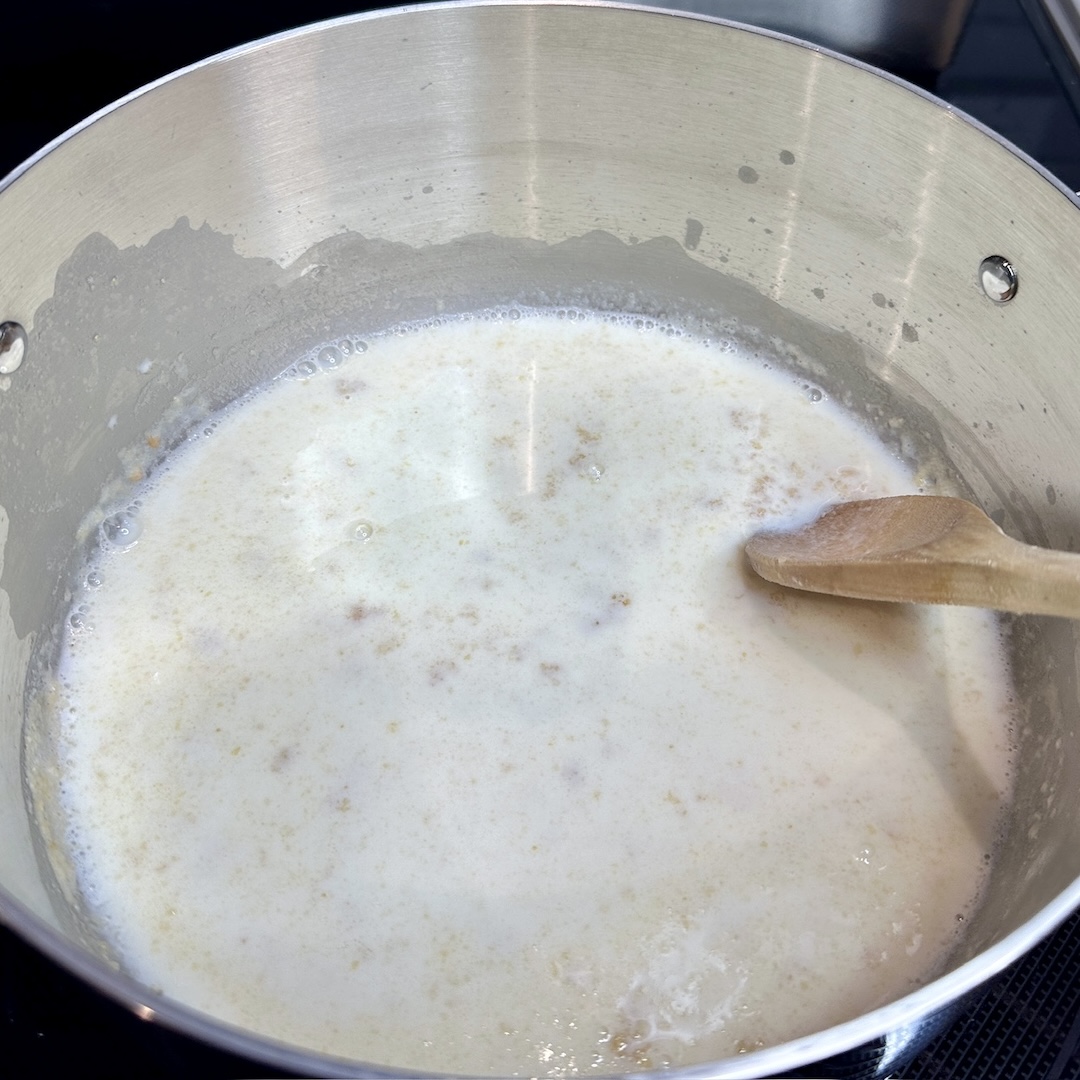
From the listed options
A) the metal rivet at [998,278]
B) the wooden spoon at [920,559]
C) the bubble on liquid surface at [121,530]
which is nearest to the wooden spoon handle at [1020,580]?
the wooden spoon at [920,559]

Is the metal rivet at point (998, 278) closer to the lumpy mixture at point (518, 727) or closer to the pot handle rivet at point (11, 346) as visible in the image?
the lumpy mixture at point (518, 727)

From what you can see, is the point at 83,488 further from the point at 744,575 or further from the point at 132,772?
the point at 744,575

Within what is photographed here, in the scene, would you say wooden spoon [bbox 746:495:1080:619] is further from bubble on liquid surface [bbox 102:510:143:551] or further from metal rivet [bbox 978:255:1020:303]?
bubble on liquid surface [bbox 102:510:143:551]

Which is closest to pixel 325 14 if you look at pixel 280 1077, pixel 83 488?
pixel 83 488

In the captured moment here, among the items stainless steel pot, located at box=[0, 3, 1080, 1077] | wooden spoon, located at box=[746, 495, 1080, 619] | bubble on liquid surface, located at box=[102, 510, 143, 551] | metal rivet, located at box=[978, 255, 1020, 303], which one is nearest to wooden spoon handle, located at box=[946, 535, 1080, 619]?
wooden spoon, located at box=[746, 495, 1080, 619]

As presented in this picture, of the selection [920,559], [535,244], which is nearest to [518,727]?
[920,559]

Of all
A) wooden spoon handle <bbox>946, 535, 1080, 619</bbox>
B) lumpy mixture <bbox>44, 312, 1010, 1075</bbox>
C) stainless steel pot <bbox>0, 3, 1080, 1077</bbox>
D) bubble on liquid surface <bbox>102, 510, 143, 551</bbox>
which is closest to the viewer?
wooden spoon handle <bbox>946, 535, 1080, 619</bbox>

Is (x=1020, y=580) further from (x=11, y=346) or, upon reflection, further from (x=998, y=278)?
(x=11, y=346)
